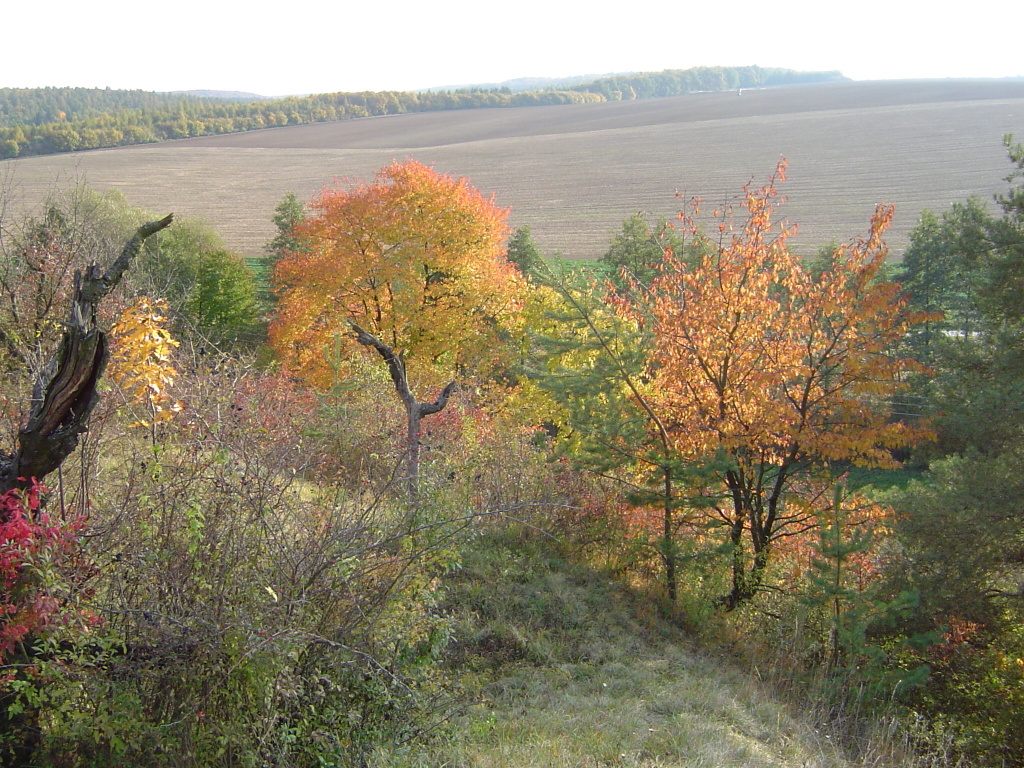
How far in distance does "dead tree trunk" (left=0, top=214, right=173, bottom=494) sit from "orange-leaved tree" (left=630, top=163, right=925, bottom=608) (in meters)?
6.53

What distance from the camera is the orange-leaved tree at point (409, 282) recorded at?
23.7m

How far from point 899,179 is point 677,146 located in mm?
21529

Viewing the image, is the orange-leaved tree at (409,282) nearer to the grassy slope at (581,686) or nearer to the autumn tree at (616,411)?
the autumn tree at (616,411)

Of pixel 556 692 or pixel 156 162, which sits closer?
pixel 556 692

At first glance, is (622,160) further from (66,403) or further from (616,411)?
(66,403)

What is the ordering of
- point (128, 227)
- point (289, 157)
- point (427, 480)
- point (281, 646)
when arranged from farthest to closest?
point (289, 157)
point (128, 227)
point (427, 480)
point (281, 646)

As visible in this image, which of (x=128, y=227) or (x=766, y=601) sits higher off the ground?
(x=128, y=227)

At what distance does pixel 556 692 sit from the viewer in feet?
18.2

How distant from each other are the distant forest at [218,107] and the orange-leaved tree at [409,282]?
133ft

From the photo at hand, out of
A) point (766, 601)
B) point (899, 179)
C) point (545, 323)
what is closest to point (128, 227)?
point (545, 323)

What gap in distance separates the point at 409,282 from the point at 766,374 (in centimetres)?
1714

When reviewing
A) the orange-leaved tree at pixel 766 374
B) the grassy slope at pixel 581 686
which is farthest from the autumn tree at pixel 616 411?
the grassy slope at pixel 581 686

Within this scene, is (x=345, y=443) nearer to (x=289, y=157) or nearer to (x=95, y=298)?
(x=95, y=298)

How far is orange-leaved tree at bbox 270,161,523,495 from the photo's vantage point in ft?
77.9
